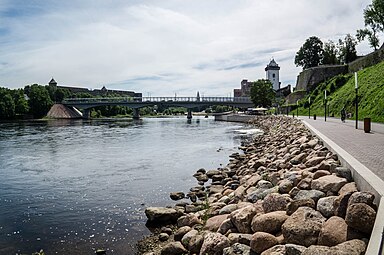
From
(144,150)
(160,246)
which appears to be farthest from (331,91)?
(160,246)

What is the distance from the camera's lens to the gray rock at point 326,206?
5309 millimetres

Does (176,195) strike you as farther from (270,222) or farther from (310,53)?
(310,53)

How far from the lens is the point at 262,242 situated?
5.31 meters

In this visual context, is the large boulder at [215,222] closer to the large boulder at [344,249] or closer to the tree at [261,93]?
the large boulder at [344,249]

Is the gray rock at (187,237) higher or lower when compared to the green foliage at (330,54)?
lower

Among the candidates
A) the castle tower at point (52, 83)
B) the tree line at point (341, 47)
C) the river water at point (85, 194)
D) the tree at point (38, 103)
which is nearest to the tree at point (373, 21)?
the tree line at point (341, 47)

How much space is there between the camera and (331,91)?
166 feet

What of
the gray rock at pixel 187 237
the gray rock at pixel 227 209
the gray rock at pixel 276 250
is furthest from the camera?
the gray rock at pixel 227 209

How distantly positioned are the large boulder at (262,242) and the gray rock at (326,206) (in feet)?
2.76

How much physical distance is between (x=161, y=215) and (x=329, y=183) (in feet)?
15.8

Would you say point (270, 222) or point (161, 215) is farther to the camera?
point (161, 215)

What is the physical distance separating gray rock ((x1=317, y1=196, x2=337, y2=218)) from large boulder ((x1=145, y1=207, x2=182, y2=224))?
4816 millimetres

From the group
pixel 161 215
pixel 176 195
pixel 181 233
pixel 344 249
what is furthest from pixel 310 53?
pixel 344 249

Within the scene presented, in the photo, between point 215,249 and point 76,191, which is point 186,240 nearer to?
point 215,249
